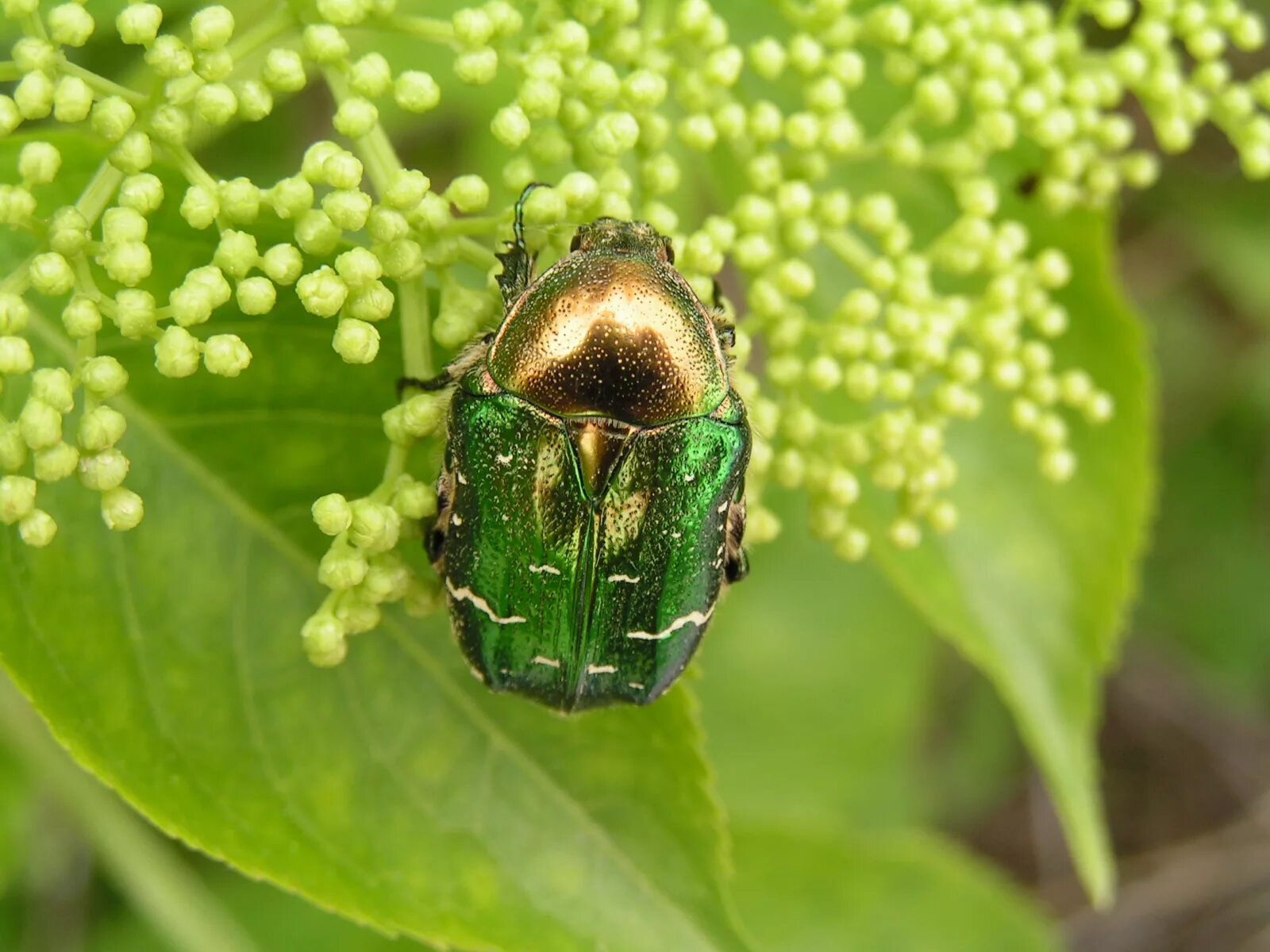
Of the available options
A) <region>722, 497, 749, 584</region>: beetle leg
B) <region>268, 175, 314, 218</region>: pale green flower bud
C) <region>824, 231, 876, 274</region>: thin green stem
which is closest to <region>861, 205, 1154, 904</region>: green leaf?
<region>722, 497, 749, 584</region>: beetle leg

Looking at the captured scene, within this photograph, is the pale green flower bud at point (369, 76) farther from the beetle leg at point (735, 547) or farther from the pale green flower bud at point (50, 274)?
the beetle leg at point (735, 547)

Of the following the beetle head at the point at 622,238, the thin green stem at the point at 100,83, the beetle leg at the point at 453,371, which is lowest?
the beetle leg at the point at 453,371

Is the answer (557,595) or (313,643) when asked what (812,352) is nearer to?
(557,595)

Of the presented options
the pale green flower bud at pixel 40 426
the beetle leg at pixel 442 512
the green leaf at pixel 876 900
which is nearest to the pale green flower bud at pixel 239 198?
the pale green flower bud at pixel 40 426

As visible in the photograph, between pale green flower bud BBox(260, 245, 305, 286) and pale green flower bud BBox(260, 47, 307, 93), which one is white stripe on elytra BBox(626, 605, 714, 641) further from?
pale green flower bud BBox(260, 47, 307, 93)

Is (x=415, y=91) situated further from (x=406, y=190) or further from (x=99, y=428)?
(x=99, y=428)

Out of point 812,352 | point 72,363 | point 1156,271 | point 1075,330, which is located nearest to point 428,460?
point 72,363

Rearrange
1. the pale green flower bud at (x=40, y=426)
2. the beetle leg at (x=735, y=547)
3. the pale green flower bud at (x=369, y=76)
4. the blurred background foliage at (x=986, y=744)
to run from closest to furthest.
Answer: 1. the pale green flower bud at (x=40, y=426)
2. the pale green flower bud at (x=369, y=76)
3. the beetle leg at (x=735, y=547)
4. the blurred background foliage at (x=986, y=744)
